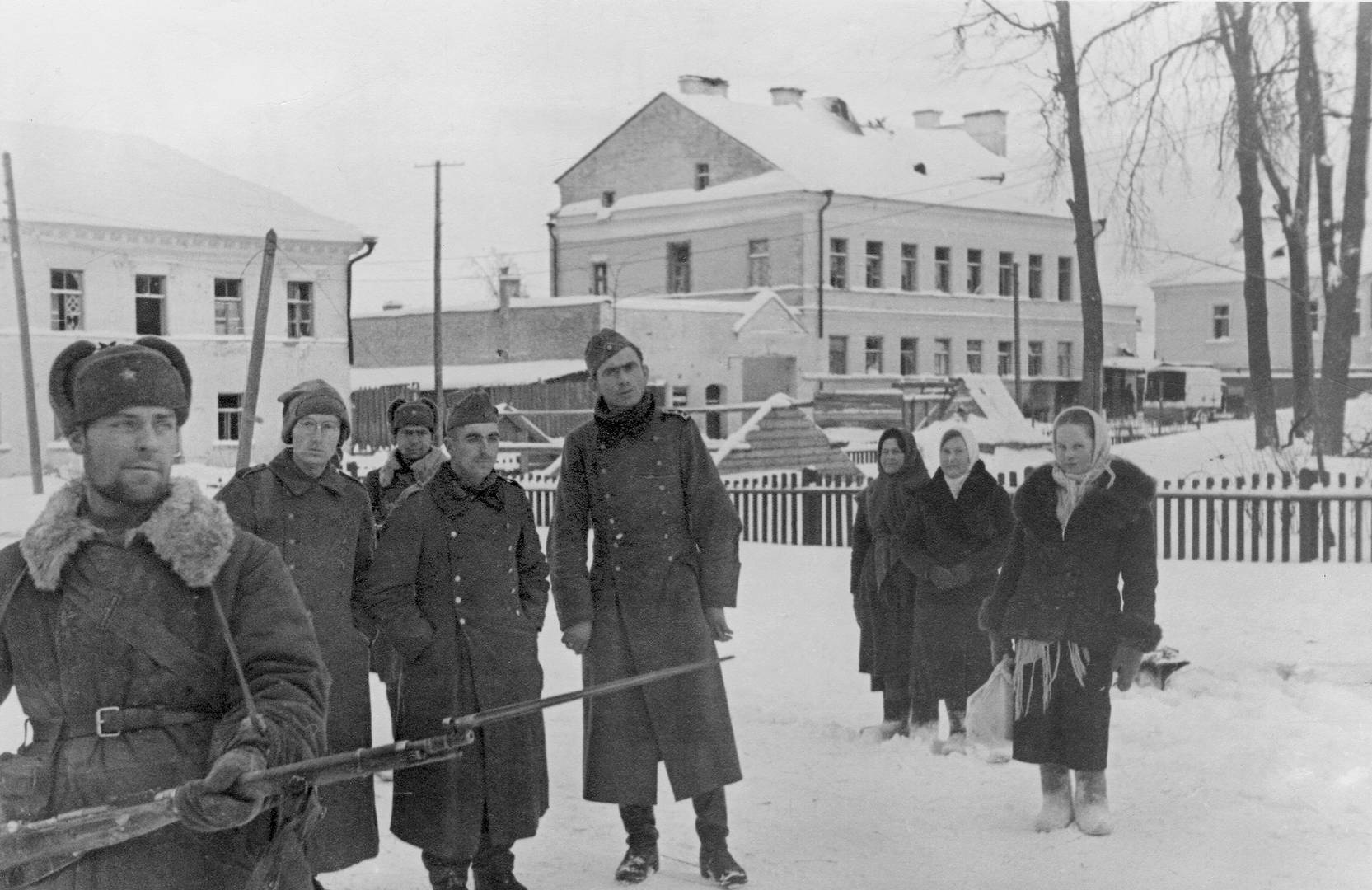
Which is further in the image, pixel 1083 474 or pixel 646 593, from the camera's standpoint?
pixel 1083 474

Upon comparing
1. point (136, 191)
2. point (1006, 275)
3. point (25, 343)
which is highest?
point (1006, 275)

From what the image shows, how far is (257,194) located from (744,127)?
57.2 ft

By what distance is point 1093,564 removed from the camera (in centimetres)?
527

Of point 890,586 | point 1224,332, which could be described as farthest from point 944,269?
point 890,586

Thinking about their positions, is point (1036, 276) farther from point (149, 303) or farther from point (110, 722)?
point (110, 722)

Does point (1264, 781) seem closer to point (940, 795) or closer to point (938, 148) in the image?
point (940, 795)

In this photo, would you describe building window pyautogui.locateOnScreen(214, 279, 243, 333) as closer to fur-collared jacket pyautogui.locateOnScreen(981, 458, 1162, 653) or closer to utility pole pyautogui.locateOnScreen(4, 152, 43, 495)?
utility pole pyautogui.locateOnScreen(4, 152, 43, 495)

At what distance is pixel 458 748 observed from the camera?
2701 mm

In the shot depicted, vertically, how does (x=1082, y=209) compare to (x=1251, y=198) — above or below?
below

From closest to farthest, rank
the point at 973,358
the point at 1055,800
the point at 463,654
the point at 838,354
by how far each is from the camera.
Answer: the point at 463,654
the point at 1055,800
the point at 838,354
the point at 973,358

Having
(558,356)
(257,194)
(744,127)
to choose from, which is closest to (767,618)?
(257,194)

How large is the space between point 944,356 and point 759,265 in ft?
17.5

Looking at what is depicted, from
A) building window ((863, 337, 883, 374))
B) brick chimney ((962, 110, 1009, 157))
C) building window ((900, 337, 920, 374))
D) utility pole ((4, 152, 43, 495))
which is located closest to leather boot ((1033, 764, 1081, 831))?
utility pole ((4, 152, 43, 495))

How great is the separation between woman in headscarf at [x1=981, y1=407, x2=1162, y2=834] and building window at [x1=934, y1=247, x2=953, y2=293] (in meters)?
29.5
